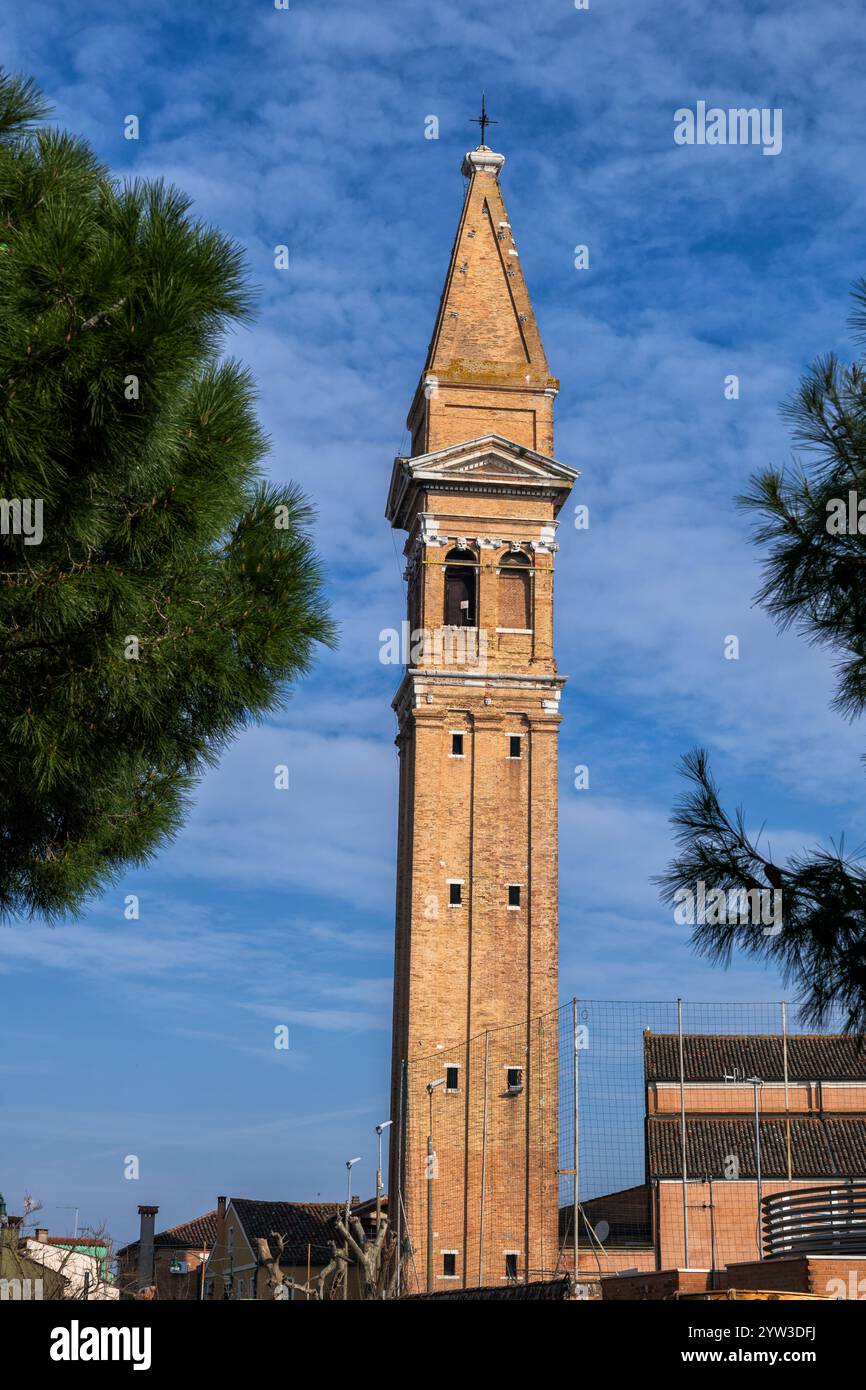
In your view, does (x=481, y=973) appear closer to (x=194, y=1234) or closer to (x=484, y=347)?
(x=484, y=347)

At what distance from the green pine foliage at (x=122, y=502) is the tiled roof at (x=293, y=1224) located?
42540 millimetres

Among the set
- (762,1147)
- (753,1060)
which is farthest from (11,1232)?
(753,1060)

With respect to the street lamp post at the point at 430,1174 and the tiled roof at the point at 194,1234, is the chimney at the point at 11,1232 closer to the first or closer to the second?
the street lamp post at the point at 430,1174

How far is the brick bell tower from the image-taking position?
125 feet

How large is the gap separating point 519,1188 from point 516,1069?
2825mm

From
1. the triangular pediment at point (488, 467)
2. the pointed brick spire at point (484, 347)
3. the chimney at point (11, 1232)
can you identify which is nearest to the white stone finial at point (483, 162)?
the pointed brick spire at point (484, 347)

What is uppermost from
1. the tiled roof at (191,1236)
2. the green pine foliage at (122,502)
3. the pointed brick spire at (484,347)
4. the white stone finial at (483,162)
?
the white stone finial at (483,162)

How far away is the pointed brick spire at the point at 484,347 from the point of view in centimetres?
4425

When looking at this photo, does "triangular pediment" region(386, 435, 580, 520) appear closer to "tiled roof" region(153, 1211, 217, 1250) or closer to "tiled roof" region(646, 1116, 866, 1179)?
"tiled roof" region(646, 1116, 866, 1179)

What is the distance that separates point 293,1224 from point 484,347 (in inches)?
1185

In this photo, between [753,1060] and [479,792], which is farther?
[753,1060]

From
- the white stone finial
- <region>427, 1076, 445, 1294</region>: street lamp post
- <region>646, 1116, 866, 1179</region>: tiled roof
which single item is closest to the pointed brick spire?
the white stone finial

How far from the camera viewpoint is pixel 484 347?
45.2m

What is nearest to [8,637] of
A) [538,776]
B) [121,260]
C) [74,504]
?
[74,504]
